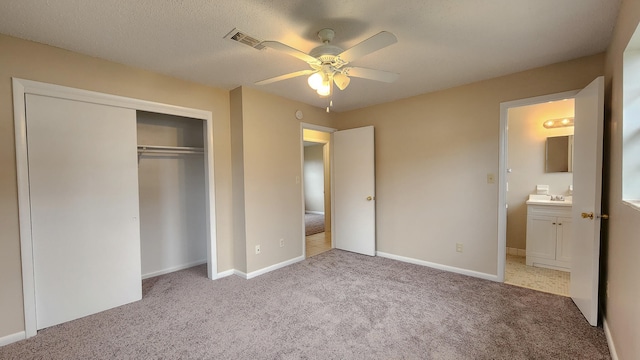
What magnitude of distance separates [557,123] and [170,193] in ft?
18.0

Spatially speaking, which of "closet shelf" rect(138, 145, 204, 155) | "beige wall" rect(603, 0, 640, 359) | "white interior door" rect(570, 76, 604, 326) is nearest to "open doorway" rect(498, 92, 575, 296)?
"white interior door" rect(570, 76, 604, 326)

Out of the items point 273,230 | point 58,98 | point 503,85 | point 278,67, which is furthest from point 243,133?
point 503,85

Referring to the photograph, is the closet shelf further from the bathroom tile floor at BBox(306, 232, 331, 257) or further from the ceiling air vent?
the bathroom tile floor at BBox(306, 232, 331, 257)

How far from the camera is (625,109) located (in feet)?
5.54

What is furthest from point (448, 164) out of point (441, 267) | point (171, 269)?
point (171, 269)

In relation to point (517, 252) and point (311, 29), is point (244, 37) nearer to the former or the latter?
point (311, 29)

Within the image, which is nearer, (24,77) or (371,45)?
(371,45)

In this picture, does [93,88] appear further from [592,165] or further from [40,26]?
[592,165]

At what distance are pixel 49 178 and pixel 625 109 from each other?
14.2 feet

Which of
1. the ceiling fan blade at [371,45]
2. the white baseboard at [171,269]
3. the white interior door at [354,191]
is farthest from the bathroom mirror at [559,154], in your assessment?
the white baseboard at [171,269]

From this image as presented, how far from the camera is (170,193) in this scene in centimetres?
360

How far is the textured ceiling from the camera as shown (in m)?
1.72

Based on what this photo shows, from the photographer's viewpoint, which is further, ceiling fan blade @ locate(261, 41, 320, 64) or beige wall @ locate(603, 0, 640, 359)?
ceiling fan blade @ locate(261, 41, 320, 64)

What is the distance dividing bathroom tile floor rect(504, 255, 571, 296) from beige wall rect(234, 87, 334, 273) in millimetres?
2771
